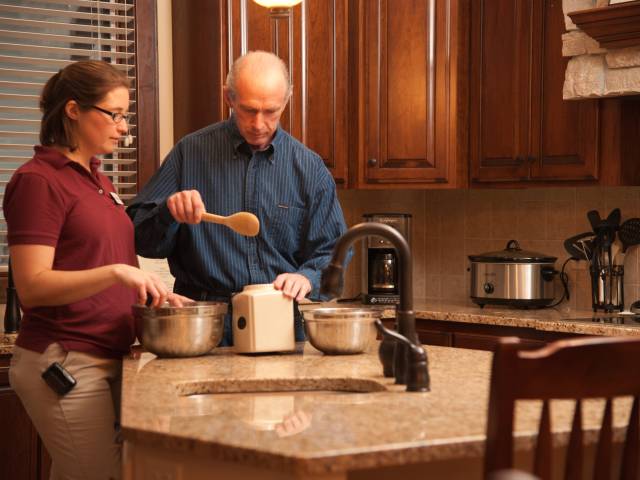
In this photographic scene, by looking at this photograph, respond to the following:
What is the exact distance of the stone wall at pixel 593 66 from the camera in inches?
136

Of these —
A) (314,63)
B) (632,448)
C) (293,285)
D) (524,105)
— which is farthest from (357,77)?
(632,448)

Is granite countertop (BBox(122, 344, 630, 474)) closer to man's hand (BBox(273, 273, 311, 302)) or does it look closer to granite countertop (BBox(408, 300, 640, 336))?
man's hand (BBox(273, 273, 311, 302))

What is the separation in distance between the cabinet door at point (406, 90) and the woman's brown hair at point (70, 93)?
199 cm

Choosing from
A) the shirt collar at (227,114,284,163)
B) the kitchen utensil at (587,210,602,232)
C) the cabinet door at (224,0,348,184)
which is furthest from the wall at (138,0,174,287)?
the kitchen utensil at (587,210,602,232)

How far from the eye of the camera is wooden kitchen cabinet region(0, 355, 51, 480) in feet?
10.7

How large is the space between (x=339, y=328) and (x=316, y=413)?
2.04 ft

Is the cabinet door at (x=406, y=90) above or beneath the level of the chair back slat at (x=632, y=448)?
above

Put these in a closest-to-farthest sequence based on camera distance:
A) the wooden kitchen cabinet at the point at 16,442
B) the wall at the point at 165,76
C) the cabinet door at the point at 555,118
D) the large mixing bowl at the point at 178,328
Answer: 1. the large mixing bowl at the point at 178,328
2. the wooden kitchen cabinet at the point at 16,442
3. the cabinet door at the point at 555,118
4. the wall at the point at 165,76

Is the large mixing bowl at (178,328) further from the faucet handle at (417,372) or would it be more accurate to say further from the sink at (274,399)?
the faucet handle at (417,372)

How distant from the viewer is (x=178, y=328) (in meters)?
2.26

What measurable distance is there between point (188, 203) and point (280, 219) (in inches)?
20.2

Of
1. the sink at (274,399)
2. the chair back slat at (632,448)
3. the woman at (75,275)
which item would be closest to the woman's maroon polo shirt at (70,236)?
the woman at (75,275)

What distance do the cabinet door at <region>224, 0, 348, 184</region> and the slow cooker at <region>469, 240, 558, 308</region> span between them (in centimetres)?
80

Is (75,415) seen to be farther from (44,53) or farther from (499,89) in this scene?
(499,89)
